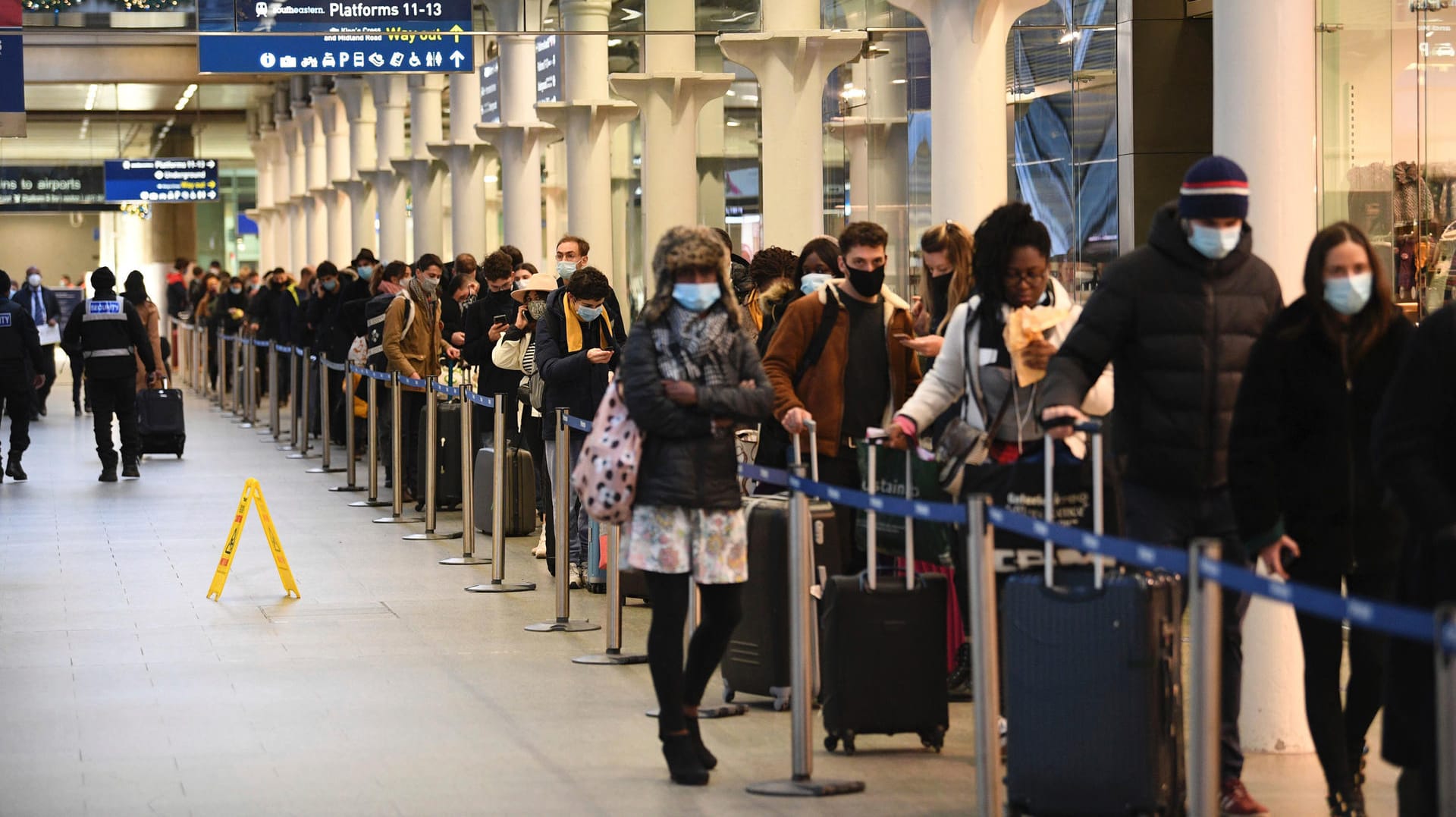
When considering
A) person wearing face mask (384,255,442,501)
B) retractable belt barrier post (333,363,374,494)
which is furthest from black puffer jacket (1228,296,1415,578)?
retractable belt barrier post (333,363,374,494)

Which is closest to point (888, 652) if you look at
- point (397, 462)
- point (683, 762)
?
point (683, 762)

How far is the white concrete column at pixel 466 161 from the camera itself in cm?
2786

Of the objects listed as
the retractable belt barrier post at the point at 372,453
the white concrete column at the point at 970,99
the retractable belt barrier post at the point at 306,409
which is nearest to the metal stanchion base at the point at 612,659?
the white concrete column at the point at 970,99

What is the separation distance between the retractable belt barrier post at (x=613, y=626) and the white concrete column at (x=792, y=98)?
23.4ft

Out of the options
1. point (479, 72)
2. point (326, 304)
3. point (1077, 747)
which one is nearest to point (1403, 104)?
point (1077, 747)

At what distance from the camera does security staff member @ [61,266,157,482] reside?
1830 cm

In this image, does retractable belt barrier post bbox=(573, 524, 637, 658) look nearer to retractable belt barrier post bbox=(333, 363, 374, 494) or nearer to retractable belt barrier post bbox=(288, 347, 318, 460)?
retractable belt barrier post bbox=(333, 363, 374, 494)

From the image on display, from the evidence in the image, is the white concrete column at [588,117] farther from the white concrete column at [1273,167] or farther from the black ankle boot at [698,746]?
the black ankle boot at [698,746]

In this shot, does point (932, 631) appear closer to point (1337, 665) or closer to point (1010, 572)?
point (1010, 572)

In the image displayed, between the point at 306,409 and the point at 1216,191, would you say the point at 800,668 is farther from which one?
the point at 306,409

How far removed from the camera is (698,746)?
6.75 m

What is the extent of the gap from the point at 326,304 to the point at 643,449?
16366 mm

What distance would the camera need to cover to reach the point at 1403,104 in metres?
13.5

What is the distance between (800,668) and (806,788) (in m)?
0.38
